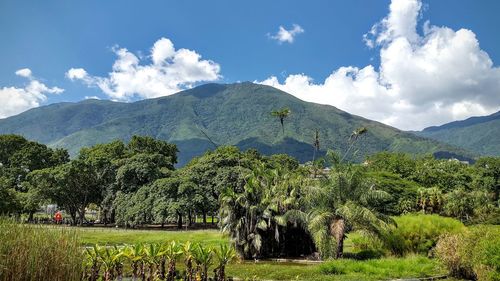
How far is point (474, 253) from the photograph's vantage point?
17562 mm

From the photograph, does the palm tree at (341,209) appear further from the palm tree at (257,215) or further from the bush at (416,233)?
the palm tree at (257,215)

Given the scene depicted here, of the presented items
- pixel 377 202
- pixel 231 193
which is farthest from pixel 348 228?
pixel 231 193

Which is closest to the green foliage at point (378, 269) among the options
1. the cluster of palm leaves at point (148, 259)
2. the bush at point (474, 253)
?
the bush at point (474, 253)

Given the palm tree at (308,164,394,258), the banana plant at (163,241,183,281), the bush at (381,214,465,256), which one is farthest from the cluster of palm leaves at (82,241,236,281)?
the bush at (381,214,465,256)

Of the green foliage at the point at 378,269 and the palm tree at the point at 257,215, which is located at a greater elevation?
the palm tree at the point at 257,215

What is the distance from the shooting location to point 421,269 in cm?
2114

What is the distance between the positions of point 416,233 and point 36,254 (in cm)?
2432

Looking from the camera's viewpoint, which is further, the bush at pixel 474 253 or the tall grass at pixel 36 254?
the bush at pixel 474 253

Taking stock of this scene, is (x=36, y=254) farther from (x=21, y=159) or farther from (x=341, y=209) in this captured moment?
(x=21, y=159)

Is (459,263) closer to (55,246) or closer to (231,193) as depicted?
(231,193)

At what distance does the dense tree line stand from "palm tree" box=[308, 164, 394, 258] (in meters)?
0.07

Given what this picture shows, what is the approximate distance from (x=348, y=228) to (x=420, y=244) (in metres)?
4.75

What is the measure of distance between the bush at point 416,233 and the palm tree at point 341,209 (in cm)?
95

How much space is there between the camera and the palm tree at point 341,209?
89.6 ft
